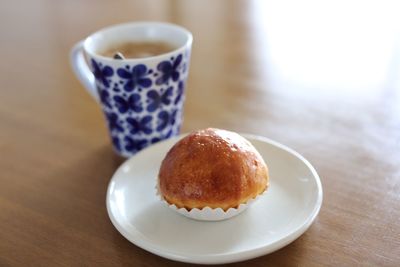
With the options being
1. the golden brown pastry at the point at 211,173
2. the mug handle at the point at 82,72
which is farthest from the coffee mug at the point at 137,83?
the golden brown pastry at the point at 211,173

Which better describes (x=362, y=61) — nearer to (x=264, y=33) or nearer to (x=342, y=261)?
(x=264, y=33)

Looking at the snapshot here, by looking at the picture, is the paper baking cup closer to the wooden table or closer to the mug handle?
the wooden table

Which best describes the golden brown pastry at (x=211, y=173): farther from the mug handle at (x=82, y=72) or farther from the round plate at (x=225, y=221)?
the mug handle at (x=82, y=72)

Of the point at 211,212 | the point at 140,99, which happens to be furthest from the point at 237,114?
the point at 211,212

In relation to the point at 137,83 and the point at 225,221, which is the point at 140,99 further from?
the point at 225,221

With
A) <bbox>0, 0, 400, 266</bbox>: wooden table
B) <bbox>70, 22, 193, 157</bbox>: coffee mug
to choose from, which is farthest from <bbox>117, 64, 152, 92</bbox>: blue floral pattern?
<bbox>0, 0, 400, 266</bbox>: wooden table

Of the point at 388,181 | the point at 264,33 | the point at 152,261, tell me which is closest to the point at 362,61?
the point at 264,33
